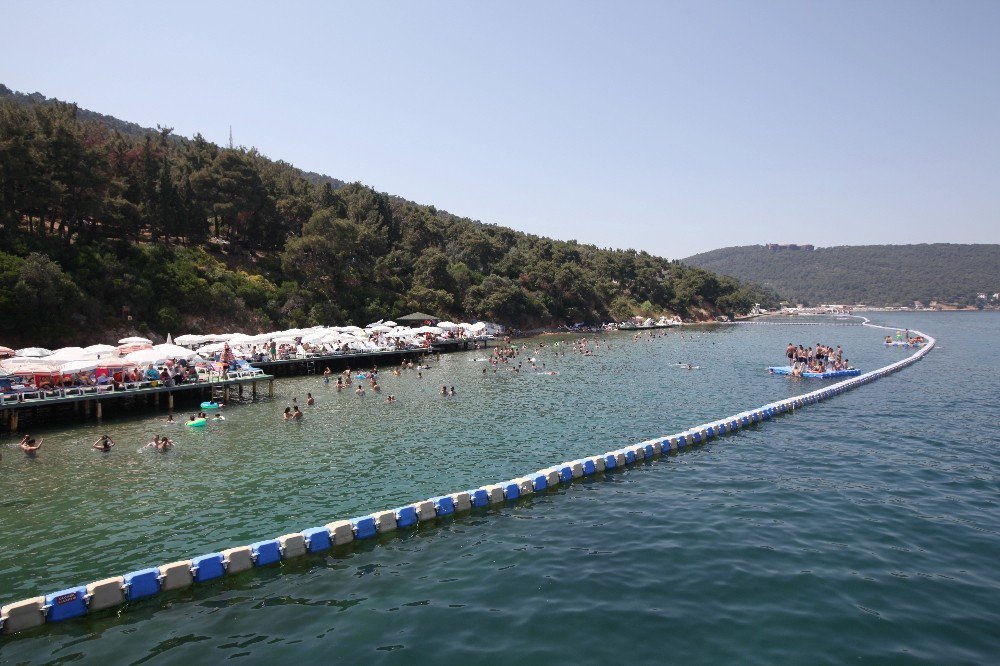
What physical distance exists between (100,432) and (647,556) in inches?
954

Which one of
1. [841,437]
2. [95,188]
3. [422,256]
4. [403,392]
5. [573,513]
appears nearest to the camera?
[573,513]

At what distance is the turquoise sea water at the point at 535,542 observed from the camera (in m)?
10.2

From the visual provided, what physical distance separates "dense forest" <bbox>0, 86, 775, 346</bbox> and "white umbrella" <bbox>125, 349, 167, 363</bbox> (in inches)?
558

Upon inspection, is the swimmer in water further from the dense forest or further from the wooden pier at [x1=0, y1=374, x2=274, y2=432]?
the dense forest

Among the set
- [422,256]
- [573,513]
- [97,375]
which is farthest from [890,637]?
[422,256]

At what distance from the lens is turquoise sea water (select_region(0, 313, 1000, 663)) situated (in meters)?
10.2

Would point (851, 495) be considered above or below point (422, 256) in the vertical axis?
below

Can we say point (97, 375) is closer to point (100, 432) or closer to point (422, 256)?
point (100, 432)

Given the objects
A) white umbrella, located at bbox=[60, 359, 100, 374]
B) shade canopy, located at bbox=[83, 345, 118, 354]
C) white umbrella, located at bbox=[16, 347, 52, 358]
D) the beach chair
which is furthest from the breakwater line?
white umbrella, located at bbox=[16, 347, 52, 358]

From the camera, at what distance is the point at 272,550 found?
1306 cm

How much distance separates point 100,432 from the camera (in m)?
26.0

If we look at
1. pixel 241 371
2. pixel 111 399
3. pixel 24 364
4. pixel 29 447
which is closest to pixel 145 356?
pixel 111 399

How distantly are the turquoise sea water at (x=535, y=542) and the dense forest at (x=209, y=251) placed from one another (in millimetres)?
24584

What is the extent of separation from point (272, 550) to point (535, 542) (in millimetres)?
5952
